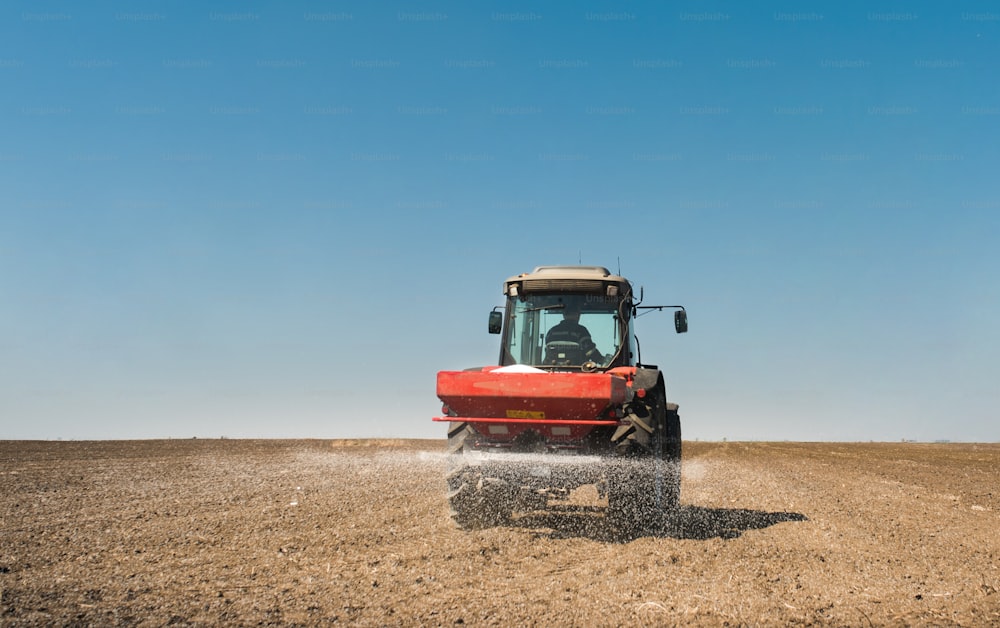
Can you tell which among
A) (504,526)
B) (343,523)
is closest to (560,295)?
(504,526)

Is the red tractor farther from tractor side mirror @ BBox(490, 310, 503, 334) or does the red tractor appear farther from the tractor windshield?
tractor side mirror @ BBox(490, 310, 503, 334)

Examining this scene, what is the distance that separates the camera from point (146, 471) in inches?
595

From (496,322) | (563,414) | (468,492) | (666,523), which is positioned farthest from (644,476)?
(496,322)

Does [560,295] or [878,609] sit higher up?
[560,295]

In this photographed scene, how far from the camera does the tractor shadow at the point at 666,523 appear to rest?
742cm

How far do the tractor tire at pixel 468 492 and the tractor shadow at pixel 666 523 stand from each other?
26cm

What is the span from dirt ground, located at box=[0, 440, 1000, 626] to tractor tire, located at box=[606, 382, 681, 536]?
0.87ft

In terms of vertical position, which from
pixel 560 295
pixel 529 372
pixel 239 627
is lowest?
pixel 239 627

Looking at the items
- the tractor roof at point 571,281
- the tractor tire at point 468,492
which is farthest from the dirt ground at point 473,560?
the tractor roof at point 571,281

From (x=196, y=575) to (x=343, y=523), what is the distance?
2.53 meters

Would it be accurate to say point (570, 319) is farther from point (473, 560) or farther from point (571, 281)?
point (473, 560)

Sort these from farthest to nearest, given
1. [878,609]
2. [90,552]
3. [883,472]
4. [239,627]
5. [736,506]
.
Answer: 1. [883,472]
2. [736,506]
3. [90,552]
4. [878,609]
5. [239,627]

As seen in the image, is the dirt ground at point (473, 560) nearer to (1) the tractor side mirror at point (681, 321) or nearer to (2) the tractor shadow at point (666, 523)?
(2) the tractor shadow at point (666, 523)

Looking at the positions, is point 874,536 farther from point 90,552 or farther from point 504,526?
point 90,552
